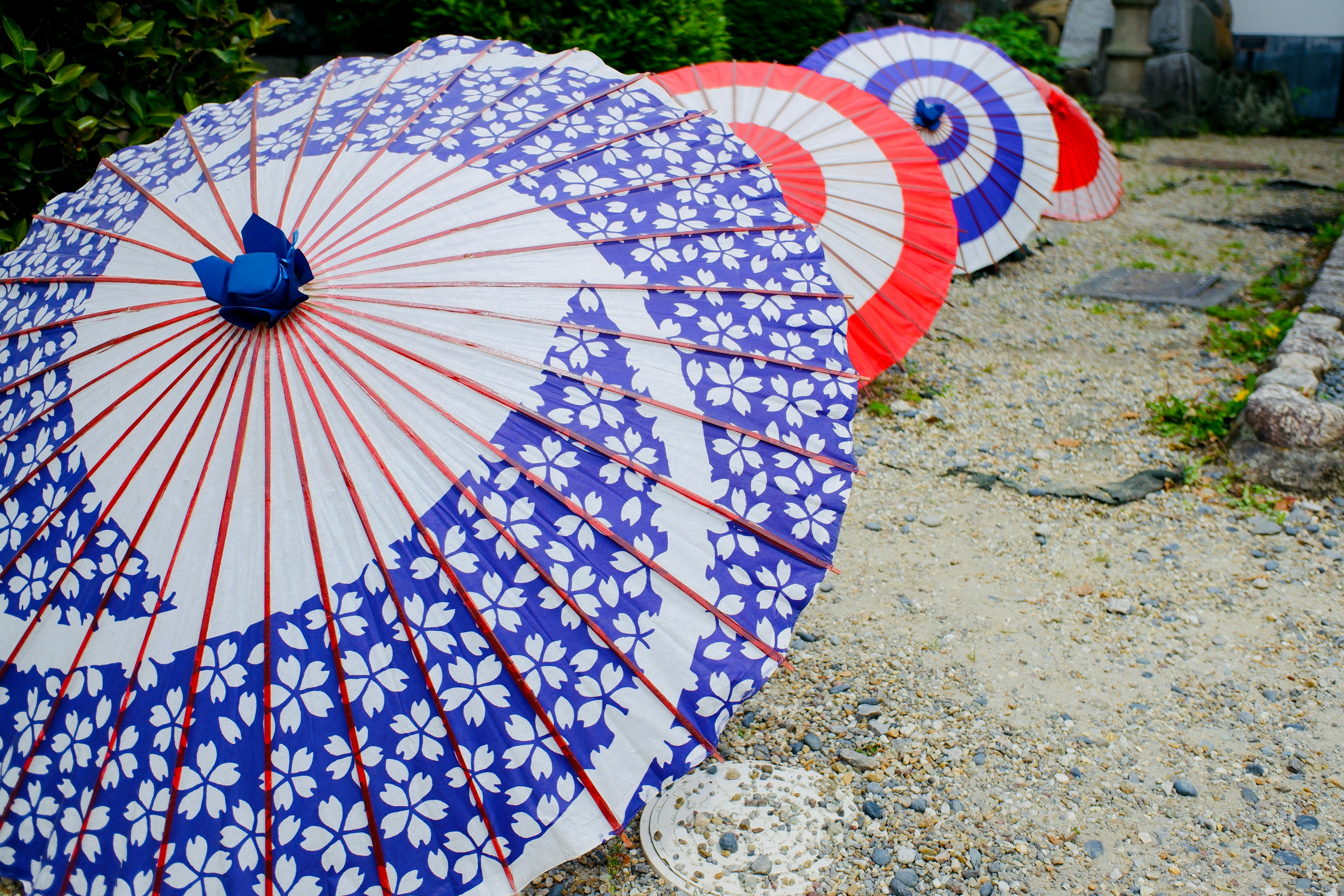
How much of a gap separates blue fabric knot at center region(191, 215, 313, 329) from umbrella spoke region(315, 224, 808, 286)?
0.29 feet

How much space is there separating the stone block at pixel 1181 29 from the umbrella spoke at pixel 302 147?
1294 cm

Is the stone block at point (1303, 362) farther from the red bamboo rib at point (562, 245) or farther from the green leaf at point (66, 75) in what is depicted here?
the green leaf at point (66, 75)

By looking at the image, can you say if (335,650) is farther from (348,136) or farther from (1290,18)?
(1290,18)

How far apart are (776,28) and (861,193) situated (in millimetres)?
7198

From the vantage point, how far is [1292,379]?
3.71 meters

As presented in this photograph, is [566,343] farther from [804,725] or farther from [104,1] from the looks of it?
[104,1]

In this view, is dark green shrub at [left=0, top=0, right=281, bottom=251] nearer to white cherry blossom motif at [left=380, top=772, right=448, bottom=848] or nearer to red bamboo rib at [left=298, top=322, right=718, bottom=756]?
red bamboo rib at [left=298, top=322, right=718, bottom=756]

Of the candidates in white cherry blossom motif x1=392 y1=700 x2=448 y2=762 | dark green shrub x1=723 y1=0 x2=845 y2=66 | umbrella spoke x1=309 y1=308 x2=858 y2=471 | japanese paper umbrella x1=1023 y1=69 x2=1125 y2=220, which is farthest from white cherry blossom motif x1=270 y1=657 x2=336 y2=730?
dark green shrub x1=723 y1=0 x2=845 y2=66

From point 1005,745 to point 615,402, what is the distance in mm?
1467

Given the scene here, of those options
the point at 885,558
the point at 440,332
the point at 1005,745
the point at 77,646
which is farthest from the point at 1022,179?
the point at 77,646

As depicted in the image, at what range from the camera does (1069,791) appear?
2.16 metres

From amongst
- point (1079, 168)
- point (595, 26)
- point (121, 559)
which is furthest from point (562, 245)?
point (1079, 168)

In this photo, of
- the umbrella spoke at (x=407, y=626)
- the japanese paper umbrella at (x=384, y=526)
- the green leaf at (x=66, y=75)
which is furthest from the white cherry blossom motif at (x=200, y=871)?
the green leaf at (x=66, y=75)

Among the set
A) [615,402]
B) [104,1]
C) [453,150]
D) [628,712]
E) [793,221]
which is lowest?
[628,712]
